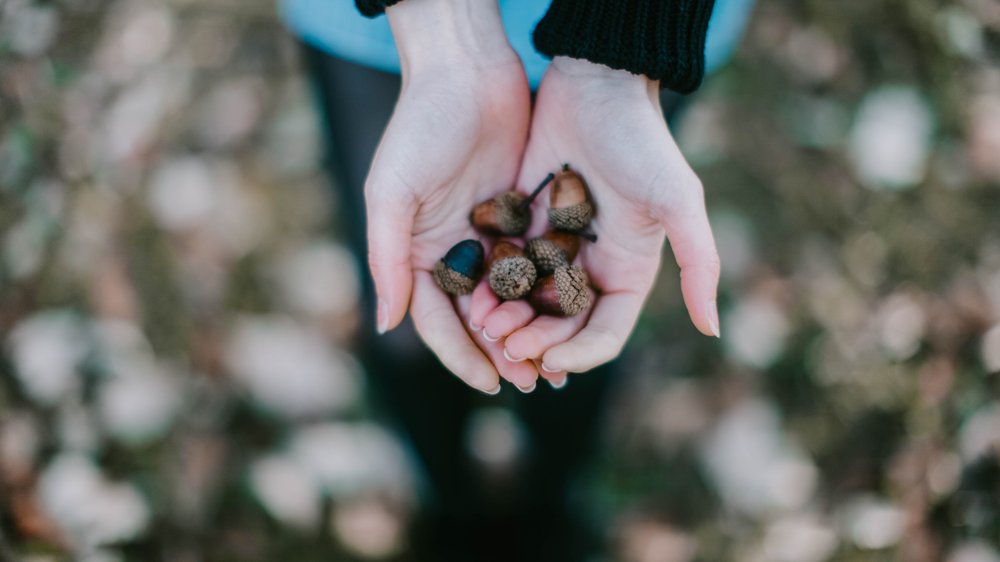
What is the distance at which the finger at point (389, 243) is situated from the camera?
160 centimetres

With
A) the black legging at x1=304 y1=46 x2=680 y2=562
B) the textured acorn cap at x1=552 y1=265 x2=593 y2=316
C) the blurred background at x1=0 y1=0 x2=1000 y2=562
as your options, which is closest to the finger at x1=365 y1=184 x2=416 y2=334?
the textured acorn cap at x1=552 y1=265 x2=593 y2=316

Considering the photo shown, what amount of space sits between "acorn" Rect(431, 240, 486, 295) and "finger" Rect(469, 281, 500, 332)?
0.10 ft

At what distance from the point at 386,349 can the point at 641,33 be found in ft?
4.18

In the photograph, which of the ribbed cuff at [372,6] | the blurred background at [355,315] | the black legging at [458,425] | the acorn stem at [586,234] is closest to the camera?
the ribbed cuff at [372,6]

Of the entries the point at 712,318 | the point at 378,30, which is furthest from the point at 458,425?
the point at 378,30

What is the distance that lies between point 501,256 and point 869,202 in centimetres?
197

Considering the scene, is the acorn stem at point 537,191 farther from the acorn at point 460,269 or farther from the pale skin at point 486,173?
the acorn at point 460,269

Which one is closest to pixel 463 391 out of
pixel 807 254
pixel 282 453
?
pixel 282 453

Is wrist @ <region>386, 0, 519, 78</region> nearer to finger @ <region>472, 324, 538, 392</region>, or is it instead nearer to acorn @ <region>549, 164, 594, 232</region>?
acorn @ <region>549, 164, 594, 232</region>

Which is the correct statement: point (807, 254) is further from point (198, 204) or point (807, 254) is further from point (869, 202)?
point (198, 204)

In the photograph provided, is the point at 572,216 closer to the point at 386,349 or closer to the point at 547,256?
the point at 547,256

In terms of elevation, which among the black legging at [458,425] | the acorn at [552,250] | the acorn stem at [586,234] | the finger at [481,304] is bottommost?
the black legging at [458,425]

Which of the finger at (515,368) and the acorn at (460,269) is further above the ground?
the acorn at (460,269)

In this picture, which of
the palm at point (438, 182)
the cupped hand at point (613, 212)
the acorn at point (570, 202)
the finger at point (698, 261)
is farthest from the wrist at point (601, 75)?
the finger at point (698, 261)
